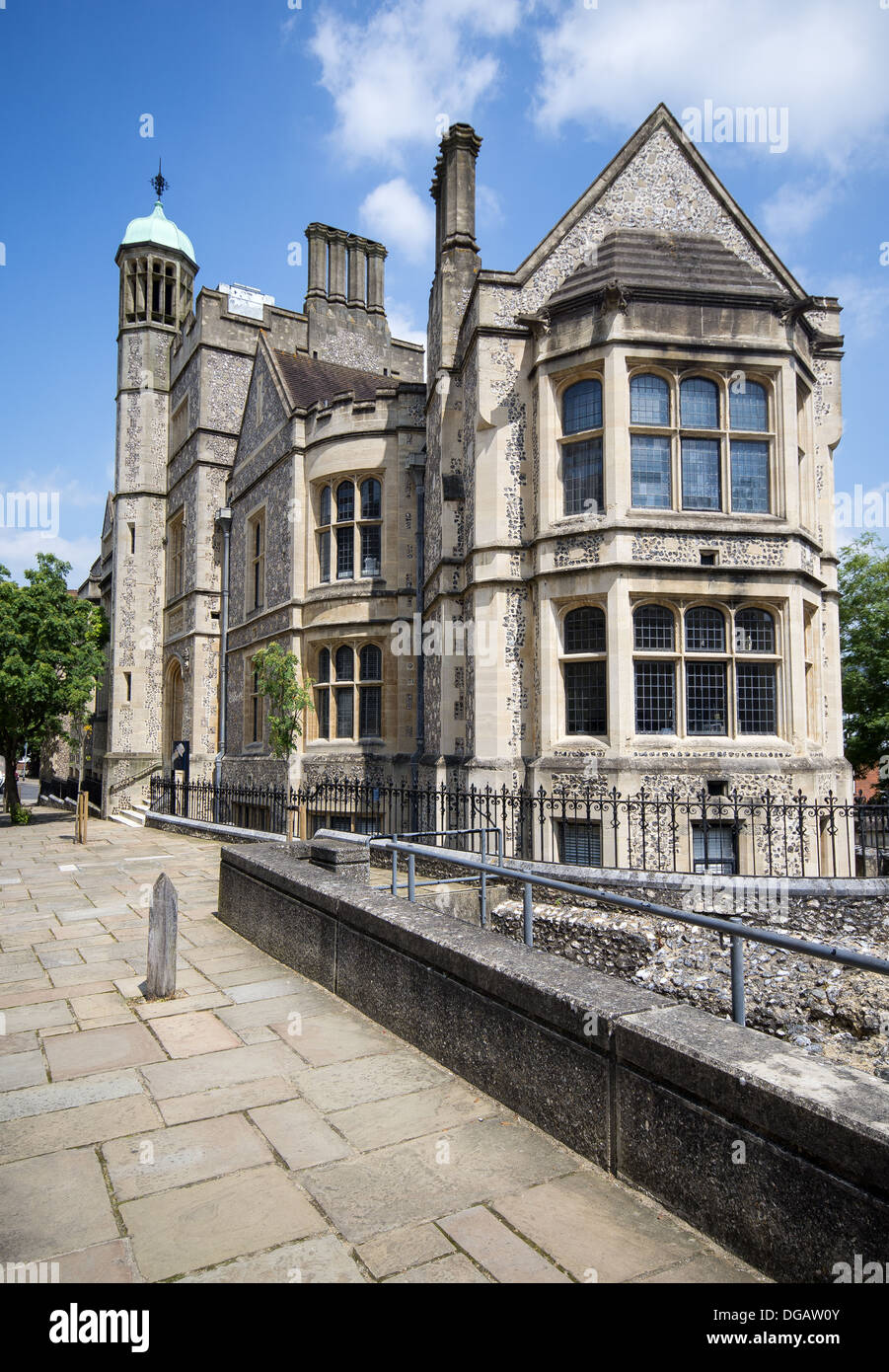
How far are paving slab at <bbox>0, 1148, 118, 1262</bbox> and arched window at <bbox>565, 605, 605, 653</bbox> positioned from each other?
1055 centimetres

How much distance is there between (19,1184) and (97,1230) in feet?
2.03

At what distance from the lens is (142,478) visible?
28828mm

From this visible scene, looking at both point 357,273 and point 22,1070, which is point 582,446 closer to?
point 22,1070

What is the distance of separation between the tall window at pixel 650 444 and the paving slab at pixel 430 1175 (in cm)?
1084

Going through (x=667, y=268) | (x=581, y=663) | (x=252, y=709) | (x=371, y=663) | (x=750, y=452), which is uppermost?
(x=667, y=268)

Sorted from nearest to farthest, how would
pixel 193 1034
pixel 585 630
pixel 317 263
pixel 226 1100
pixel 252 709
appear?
pixel 226 1100, pixel 193 1034, pixel 585 630, pixel 252 709, pixel 317 263

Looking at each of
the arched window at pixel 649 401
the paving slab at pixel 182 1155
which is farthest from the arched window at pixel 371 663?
the paving slab at pixel 182 1155

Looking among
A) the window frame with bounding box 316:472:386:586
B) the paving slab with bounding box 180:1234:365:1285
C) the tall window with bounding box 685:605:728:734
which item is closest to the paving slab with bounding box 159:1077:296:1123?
the paving slab with bounding box 180:1234:365:1285

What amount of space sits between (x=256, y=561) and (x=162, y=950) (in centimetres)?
1796

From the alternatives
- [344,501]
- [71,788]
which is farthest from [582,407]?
[71,788]

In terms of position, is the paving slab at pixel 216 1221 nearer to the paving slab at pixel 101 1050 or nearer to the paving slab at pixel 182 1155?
the paving slab at pixel 182 1155
